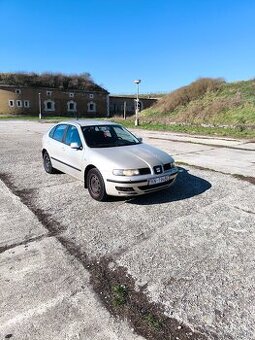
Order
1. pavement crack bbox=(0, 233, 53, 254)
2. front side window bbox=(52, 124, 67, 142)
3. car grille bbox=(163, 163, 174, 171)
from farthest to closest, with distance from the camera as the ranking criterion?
front side window bbox=(52, 124, 67, 142), car grille bbox=(163, 163, 174, 171), pavement crack bbox=(0, 233, 53, 254)

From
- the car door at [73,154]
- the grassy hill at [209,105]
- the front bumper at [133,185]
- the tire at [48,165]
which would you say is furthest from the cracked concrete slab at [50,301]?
the grassy hill at [209,105]

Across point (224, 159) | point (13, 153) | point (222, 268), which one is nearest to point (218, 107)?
point (224, 159)

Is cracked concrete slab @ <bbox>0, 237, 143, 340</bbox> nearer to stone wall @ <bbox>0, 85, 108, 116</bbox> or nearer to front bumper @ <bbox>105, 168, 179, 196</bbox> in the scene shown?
front bumper @ <bbox>105, 168, 179, 196</bbox>

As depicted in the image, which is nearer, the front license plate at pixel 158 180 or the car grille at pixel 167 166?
the front license plate at pixel 158 180

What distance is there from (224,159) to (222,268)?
8198 millimetres

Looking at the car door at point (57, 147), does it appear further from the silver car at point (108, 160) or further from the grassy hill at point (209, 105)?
the grassy hill at point (209, 105)

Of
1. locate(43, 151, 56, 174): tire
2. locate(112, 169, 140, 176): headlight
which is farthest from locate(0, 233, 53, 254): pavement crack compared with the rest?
locate(43, 151, 56, 174): tire

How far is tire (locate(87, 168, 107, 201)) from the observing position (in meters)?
6.09

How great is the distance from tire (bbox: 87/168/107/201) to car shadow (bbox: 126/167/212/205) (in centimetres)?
56

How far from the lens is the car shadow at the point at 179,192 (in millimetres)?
6312

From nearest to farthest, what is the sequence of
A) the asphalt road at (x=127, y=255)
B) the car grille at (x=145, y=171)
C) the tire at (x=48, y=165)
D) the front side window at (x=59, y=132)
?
the asphalt road at (x=127, y=255), the car grille at (x=145, y=171), the front side window at (x=59, y=132), the tire at (x=48, y=165)

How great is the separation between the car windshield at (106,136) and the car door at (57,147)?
2.86 feet

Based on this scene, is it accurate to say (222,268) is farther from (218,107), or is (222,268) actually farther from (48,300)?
(218,107)

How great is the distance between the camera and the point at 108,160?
6.03 meters
